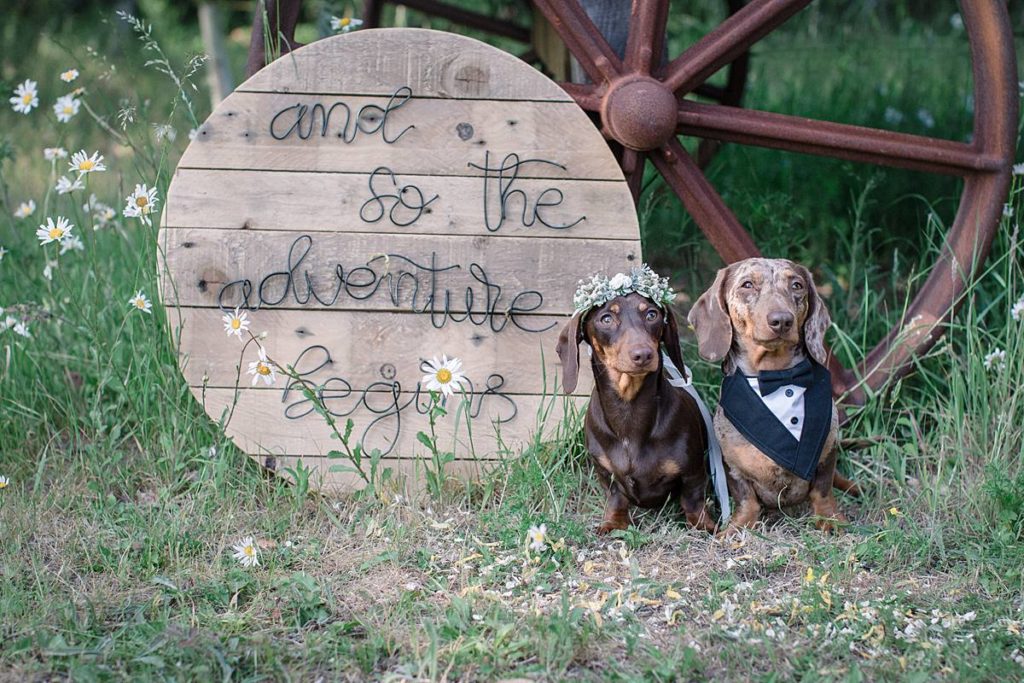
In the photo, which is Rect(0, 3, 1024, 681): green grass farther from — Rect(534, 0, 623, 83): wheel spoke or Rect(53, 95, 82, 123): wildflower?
Rect(534, 0, 623, 83): wheel spoke

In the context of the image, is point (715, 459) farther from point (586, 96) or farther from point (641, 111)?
point (586, 96)

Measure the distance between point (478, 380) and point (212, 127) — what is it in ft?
3.58

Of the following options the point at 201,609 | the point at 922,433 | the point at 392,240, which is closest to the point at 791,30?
the point at 922,433

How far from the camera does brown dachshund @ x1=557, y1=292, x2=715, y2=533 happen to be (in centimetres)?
276

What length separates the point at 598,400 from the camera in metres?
2.89

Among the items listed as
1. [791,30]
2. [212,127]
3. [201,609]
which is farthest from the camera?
[791,30]

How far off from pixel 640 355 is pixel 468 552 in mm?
724

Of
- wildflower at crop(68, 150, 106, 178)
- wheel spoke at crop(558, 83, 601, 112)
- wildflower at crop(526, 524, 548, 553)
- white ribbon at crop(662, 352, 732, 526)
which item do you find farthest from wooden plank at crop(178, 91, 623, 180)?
wildflower at crop(526, 524, 548, 553)

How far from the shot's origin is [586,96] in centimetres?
326

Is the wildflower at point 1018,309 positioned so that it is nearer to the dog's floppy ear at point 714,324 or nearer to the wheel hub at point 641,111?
the dog's floppy ear at point 714,324

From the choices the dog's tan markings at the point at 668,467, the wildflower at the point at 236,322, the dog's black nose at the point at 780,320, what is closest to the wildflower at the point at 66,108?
the wildflower at the point at 236,322

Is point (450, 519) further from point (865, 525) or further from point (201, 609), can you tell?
point (865, 525)

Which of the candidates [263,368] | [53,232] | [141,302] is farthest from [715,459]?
[53,232]

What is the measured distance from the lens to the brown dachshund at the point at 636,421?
276 cm
